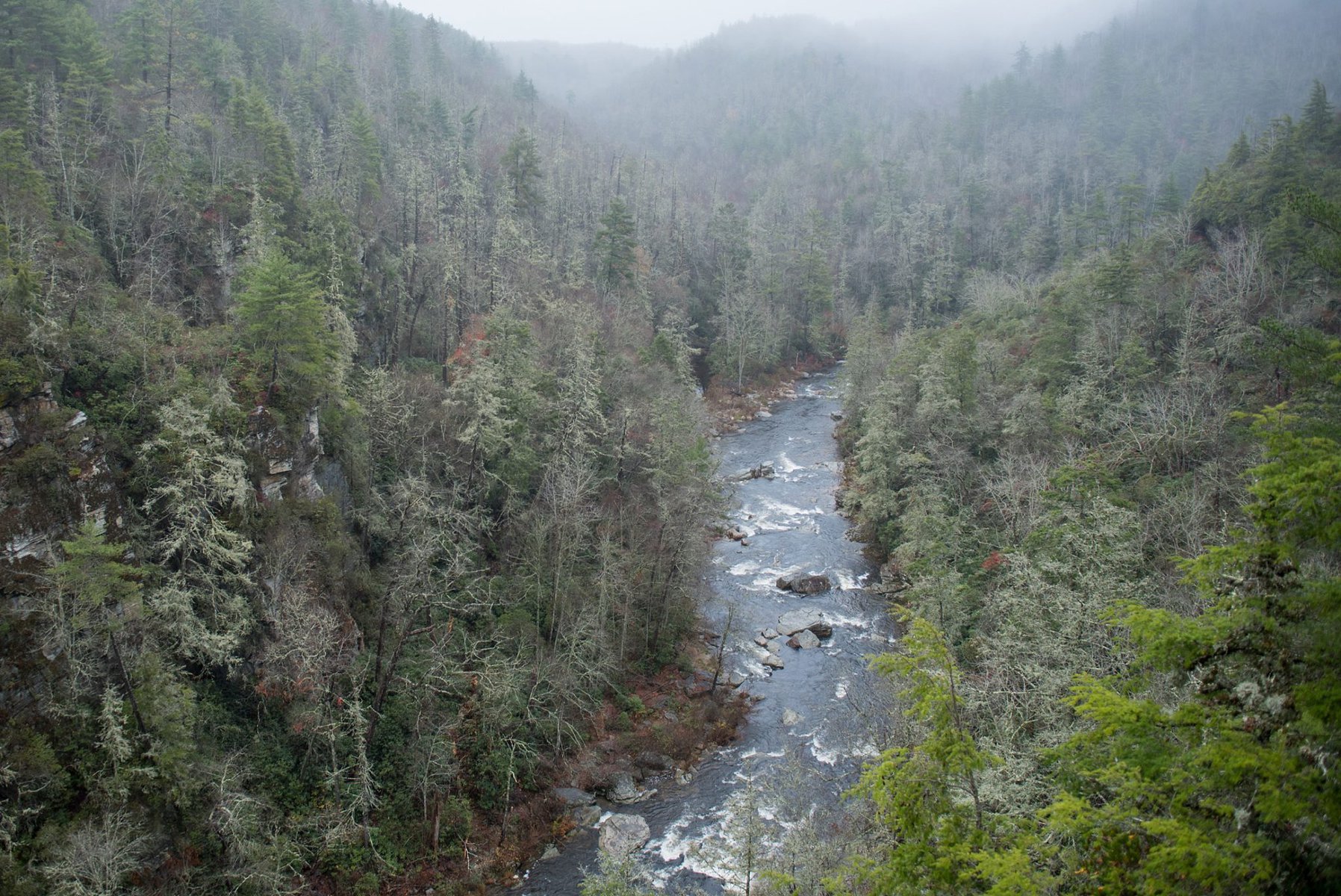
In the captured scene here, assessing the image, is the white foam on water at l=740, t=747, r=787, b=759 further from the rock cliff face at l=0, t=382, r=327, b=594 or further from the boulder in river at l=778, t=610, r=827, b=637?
the rock cliff face at l=0, t=382, r=327, b=594

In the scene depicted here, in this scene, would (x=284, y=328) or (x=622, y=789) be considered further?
(x=284, y=328)

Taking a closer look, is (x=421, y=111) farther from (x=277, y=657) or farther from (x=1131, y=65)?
(x=1131, y=65)

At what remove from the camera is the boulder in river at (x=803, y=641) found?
122 ft

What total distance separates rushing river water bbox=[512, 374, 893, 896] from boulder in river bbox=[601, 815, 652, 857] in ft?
1.34

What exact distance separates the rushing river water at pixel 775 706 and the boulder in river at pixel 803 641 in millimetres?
408

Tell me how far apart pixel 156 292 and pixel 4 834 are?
28427 millimetres

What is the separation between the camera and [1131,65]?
15912 cm

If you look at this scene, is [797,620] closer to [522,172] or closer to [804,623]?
[804,623]

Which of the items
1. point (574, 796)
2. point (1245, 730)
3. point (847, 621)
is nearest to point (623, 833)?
point (574, 796)

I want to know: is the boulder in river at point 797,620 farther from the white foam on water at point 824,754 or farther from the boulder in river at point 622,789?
the boulder in river at point 622,789

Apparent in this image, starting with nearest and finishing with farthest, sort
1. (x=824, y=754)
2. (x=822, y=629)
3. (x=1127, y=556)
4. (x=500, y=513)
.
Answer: (x=1127, y=556) < (x=824, y=754) < (x=822, y=629) < (x=500, y=513)

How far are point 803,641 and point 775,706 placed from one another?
16.7 ft

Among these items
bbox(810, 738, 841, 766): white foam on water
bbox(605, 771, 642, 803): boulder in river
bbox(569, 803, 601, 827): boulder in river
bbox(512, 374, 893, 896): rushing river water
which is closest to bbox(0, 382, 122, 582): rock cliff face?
bbox(512, 374, 893, 896): rushing river water

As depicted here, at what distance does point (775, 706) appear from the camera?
3319 centimetres
